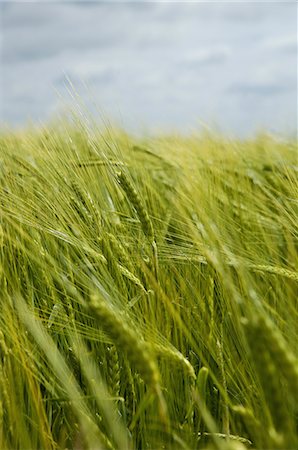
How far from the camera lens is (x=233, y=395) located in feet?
3.92

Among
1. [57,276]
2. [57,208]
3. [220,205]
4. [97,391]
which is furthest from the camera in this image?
[220,205]

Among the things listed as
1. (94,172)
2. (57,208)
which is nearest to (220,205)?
(94,172)

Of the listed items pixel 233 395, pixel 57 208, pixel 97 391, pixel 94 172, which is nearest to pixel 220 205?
pixel 94 172

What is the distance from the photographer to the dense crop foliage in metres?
0.92

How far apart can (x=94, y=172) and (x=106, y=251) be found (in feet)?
1.11

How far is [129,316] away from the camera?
1.12 metres

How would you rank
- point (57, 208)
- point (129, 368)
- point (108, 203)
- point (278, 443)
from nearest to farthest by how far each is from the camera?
point (278, 443) → point (129, 368) → point (57, 208) → point (108, 203)

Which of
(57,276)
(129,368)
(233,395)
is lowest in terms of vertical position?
(233,395)

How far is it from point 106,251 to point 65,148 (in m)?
0.50

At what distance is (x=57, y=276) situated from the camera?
1.23 meters

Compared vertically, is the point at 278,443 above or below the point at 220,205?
above

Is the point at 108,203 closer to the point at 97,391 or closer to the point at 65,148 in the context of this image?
the point at 65,148

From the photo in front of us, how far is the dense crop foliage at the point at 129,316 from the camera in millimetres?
915

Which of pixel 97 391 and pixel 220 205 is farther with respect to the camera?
pixel 220 205
